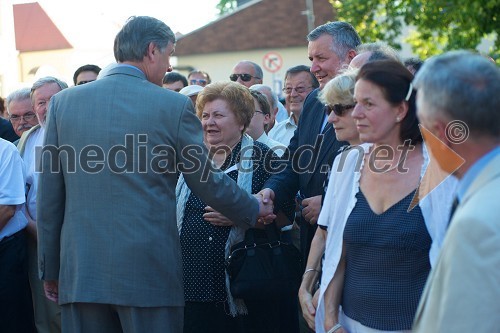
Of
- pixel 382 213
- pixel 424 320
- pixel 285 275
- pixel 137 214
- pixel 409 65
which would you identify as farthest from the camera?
pixel 409 65

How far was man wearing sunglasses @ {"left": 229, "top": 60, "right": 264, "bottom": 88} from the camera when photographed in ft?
33.6

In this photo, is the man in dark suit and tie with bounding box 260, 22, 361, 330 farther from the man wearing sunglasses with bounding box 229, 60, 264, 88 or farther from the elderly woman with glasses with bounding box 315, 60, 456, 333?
the man wearing sunglasses with bounding box 229, 60, 264, 88

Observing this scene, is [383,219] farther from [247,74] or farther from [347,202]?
[247,74]

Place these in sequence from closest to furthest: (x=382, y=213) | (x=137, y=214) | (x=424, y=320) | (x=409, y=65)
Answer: (x=424, y=320)
(x=382, y=213)
(x=137, y=214)
(x=409, y=65)

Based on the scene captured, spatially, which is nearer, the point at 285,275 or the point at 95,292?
the point at 95,292

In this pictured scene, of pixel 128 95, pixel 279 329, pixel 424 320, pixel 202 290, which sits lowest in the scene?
pixel 279 329

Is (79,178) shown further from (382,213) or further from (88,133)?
(382,213)

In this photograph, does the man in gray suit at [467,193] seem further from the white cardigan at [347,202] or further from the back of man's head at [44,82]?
the back of man's head at [44,82]

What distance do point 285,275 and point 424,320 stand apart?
2.82 m

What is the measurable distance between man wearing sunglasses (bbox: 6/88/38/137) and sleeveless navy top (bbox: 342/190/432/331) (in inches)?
171

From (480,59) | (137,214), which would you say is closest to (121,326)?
(137,214)

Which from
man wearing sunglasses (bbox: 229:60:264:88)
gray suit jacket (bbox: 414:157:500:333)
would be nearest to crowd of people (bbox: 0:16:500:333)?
A: gray suit jacket (bbox: 414:157:500:333)

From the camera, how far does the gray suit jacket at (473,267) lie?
224cm

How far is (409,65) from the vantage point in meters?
5.61
